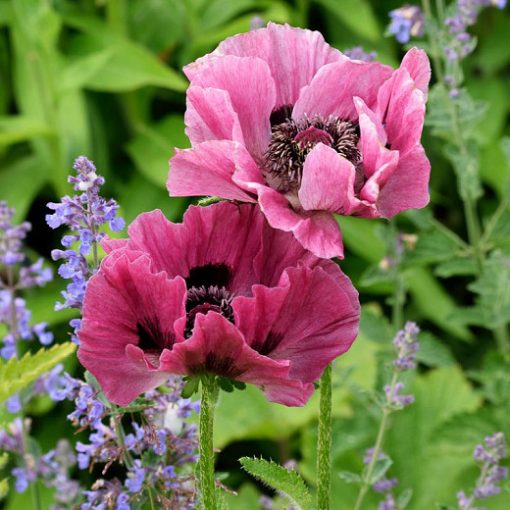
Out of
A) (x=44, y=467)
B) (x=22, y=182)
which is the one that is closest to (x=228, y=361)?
(x=44, y=467)

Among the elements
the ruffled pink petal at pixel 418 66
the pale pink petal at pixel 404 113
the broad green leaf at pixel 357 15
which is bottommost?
the broad green leaf at pixel 357 15

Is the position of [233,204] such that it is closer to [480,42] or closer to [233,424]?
[233,424]

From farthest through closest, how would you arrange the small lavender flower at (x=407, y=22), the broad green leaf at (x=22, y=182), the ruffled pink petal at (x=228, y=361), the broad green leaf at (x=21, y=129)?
the broad green leaf at (x=22, y=182), the broad green leaf at (x=21, y=129), the small lavender flower at (x=407, y=22), the ruffled pink petal at (x=228, y=361)

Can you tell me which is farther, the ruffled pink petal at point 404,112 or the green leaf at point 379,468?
the green leaf at point 379,468

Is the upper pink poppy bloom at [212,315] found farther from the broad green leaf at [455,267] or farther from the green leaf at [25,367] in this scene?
the broad green leaf at [455,267]

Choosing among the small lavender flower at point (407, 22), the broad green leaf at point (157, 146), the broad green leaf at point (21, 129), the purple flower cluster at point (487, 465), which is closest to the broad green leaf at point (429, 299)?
the broad green leaf at point (157, 146)

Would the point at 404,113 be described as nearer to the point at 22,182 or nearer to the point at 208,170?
the point at 208,170
